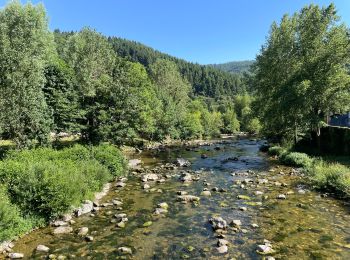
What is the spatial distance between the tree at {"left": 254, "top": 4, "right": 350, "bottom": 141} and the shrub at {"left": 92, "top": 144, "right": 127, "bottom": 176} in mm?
20725

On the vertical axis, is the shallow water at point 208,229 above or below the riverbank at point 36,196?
below

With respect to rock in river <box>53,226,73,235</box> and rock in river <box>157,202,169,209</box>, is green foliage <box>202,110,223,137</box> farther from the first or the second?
rock in river <box>53,226,73,235</box>

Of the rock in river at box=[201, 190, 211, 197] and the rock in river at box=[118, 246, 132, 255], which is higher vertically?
the rock in river at box=[201, 190, 211, 197]

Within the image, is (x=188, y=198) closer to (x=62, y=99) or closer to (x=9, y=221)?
(x=9, y=221)

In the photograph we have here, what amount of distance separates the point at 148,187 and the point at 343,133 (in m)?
25.1

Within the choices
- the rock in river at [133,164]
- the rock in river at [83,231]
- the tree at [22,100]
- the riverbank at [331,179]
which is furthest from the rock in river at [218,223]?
the tree at [22,100]

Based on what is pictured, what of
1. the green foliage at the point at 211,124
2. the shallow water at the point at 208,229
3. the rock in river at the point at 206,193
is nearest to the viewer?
the shallow water at the point at 208,229

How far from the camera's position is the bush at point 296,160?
1337 inches

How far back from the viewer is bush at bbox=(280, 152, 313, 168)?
3397cm

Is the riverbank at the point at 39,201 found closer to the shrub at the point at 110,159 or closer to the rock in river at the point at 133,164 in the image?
the shrub at the point at 110,159

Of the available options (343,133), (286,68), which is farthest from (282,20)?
(343,133)

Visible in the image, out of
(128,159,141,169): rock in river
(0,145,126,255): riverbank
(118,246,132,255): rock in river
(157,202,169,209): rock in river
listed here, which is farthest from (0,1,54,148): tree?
(118,246,132,255): rock in river

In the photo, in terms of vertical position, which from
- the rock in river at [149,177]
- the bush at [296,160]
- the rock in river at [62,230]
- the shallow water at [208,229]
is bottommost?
the shallow water at [208,229]

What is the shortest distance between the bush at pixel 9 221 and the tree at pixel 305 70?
3040cm
